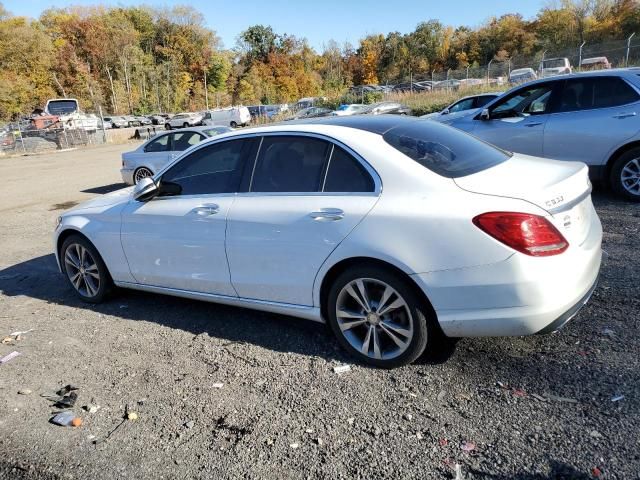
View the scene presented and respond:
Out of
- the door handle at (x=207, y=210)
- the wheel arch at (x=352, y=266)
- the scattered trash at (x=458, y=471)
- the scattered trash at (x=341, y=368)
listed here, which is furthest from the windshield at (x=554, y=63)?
the scattered trash at (x=458, y=471)

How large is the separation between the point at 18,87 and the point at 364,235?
68348 millimetres

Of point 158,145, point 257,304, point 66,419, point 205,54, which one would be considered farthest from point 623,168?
point 205,54

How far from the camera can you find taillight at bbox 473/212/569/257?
2855mm

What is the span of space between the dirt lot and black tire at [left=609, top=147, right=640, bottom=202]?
8.96ft

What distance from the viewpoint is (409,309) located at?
320 centimetres

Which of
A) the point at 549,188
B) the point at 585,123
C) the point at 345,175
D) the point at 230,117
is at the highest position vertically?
the point at 345,175

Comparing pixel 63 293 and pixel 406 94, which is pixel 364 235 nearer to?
pixel 63 293

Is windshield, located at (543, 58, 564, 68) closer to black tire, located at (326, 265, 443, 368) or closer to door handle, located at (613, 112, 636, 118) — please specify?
door handle, located at (613, 112, 636, 118)

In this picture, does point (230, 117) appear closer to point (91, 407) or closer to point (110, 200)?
point (110, 200)

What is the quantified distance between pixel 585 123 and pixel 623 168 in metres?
0.77

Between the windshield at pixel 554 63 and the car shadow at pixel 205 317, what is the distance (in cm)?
2970

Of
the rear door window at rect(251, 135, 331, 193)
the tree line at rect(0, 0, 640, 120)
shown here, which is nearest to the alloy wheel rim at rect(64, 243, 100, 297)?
the rear door window at rect(251, 135, 331, 193)

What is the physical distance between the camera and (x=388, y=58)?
291ft

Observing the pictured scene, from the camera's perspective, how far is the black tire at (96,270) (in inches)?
196
